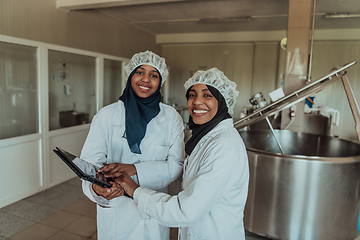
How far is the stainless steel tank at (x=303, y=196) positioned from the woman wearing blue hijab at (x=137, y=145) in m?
0.99

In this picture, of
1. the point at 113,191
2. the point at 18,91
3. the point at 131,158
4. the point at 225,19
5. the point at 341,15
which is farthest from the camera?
the point at 225,19

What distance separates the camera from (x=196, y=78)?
125cm

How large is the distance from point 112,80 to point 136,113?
386 centimetres

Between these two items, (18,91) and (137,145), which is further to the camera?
(18,91)

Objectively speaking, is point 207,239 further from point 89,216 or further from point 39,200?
point 39,200

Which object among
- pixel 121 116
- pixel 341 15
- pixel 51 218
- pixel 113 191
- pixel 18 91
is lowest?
pixel 51 218

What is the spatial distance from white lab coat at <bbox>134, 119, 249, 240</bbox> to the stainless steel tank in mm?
1052

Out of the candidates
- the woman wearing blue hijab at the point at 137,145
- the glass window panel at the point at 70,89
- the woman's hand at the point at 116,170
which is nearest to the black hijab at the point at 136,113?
the woman wearing blue hijab at the point at 137,145

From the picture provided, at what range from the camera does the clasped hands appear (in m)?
1.12

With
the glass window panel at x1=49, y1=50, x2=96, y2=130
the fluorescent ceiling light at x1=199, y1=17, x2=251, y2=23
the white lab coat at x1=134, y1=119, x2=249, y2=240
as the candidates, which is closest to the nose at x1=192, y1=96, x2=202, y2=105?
the white lab coat at x1=134, y1=119, x2=249, y2=240

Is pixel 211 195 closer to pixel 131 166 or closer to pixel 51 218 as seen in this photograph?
pixel 131 166

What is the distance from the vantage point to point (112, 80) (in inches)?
199

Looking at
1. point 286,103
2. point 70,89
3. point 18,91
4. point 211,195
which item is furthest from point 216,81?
point 70,89

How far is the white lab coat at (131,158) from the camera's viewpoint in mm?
1374
